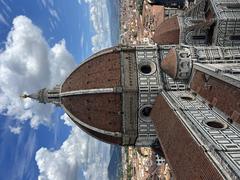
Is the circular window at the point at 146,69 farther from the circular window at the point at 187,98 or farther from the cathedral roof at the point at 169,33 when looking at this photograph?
the cathedral roof at the point at 169,33

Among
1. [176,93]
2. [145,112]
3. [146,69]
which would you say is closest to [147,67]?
[146,69]

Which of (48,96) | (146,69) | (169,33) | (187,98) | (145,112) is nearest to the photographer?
(187,98)

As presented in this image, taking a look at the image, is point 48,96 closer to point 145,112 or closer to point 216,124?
point 145,112

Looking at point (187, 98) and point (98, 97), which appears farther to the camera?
point (98, 97)

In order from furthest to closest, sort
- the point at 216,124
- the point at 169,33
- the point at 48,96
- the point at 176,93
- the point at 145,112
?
the point at 169,33 < the point at 48,96 < the point at 145,112 < the point at 176,93 < the point at 216,124

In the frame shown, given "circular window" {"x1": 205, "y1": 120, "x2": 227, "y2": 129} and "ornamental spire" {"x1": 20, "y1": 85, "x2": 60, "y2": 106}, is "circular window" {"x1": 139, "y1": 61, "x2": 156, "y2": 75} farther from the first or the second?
"circular window" {"x1": 205, "y1": 120, "x2": 227, "y2": 129}

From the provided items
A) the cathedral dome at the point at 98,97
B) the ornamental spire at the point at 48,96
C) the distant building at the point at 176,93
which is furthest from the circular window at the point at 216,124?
the ornamental spire at the point at 48,96

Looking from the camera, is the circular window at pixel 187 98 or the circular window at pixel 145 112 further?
the circular window at pixel 145 112
